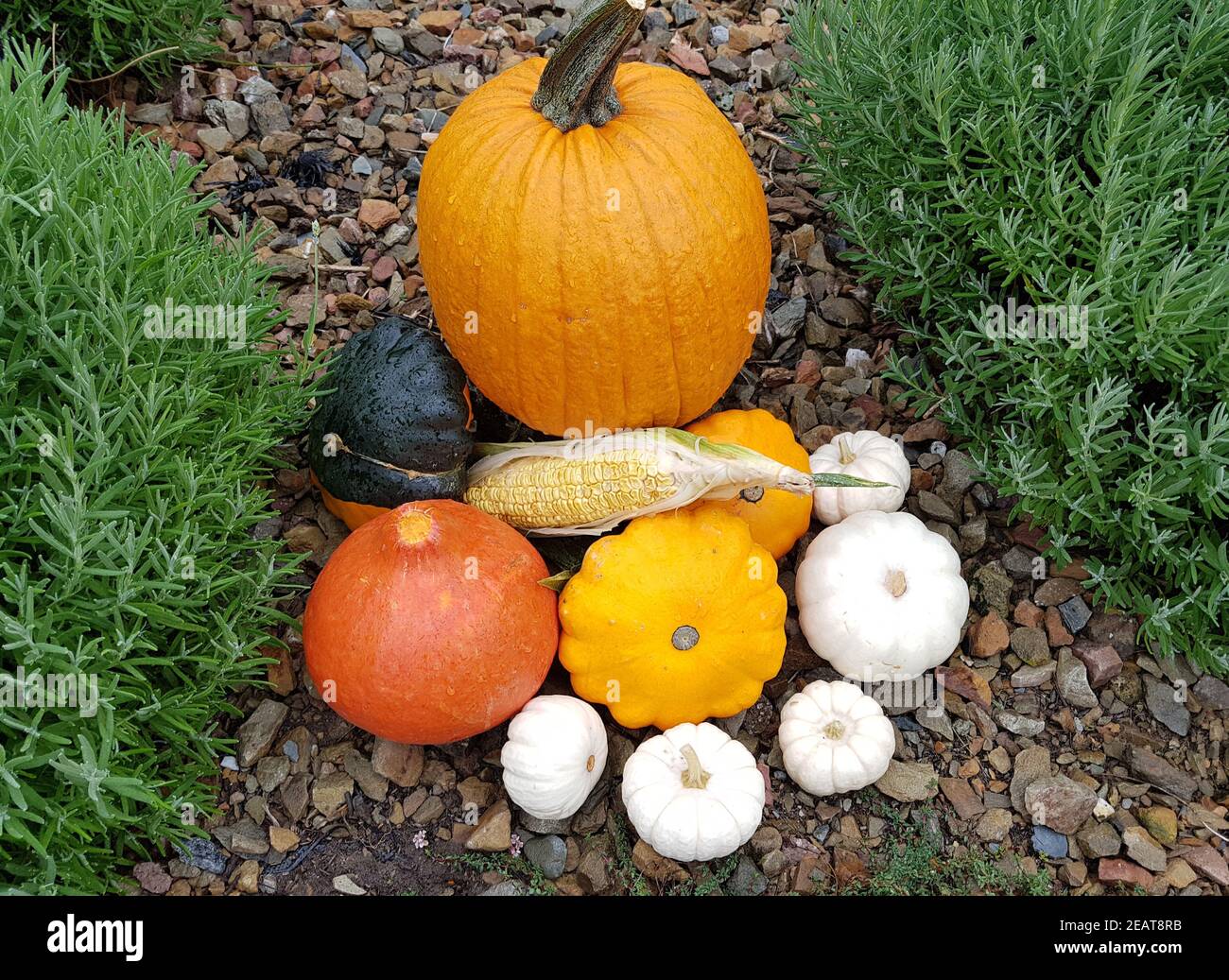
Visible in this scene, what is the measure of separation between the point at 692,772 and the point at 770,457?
0.91 m

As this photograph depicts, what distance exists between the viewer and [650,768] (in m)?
2.77

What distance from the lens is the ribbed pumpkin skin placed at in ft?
9.08

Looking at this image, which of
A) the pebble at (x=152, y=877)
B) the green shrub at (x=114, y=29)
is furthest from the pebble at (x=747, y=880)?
the green shrub at (x=114, y=29)

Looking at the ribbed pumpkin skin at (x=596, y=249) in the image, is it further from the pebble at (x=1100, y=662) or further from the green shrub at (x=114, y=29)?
the green shrub at (x=114, y=29)

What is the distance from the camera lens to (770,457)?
3.10 meters

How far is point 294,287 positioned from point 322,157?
56 cm

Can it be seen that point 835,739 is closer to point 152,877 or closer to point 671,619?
point 671,619

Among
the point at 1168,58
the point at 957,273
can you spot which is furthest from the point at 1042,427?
the point at 1168,58

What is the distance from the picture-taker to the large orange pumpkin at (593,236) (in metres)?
2.76

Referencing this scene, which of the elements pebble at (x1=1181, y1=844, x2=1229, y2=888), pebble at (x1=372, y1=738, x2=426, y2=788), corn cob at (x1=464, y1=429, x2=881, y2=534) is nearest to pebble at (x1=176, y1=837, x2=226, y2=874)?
pebble at (x1=372, y1=738, x2=426, y2=788)

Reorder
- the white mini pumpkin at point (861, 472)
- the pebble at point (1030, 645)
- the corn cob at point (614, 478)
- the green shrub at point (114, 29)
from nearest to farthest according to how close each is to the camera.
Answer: the corn cob at point (614, 478), the pebble at point (1030, 645), the white mini pumpkin at point (861, 472), the green shrub at point (114, 29)

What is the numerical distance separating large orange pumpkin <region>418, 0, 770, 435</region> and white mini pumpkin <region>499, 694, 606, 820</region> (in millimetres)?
813

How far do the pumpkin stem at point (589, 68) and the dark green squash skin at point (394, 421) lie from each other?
744 millimetres

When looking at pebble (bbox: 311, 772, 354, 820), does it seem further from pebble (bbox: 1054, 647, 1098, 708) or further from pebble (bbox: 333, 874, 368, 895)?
pebble (bbox: 1054, 647, 1098, 708)
